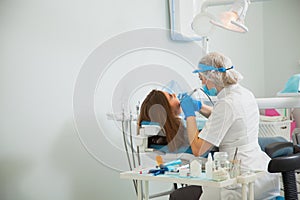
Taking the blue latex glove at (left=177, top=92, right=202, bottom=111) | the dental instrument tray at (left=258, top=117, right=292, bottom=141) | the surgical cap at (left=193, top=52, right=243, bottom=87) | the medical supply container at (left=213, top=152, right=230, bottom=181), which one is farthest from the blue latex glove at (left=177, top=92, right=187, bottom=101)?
the dental instrument tray at (left=258, top=117, right=292, bottom=141)

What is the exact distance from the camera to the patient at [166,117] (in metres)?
2.05

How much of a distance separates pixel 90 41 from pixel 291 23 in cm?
207

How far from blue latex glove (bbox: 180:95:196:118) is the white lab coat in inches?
3.4

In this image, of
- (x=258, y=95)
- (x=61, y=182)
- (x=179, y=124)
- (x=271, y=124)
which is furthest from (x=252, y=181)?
(x=258, y=95)

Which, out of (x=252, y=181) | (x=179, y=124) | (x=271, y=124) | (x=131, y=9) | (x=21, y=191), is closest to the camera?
(x=252, y=181)

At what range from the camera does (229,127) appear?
205 cm

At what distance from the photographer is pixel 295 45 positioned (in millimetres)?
4102

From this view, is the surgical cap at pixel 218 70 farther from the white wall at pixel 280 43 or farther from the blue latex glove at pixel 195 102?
the white wall at pixel 280 43

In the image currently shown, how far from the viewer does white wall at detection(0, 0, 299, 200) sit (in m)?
2.39

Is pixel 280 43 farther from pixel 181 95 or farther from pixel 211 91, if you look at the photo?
pixel 181 95

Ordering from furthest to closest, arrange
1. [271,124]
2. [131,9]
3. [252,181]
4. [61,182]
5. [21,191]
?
[271,124] < [131,9] < [61,182] < [21,191] < [252,181]

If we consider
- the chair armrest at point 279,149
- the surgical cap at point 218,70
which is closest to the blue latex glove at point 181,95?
the surgical cap at point 218,70

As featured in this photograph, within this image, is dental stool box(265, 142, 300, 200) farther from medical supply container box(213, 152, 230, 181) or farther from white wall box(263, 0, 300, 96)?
white wall box(263, 0, 300, 96)

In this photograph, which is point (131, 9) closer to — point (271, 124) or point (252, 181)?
point (271, 124)
